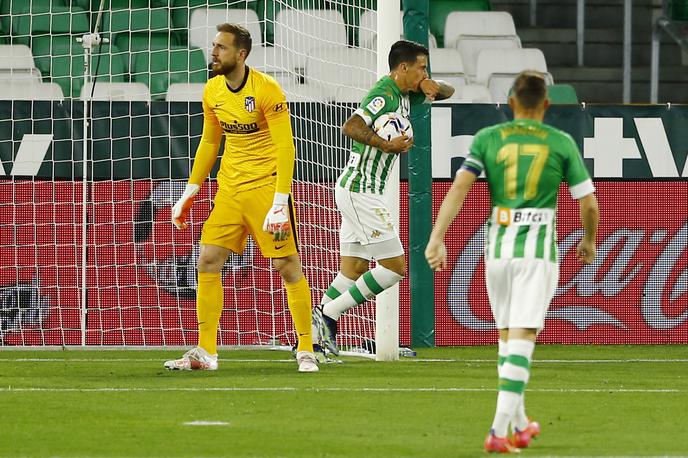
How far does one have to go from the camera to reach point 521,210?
19.0 ft

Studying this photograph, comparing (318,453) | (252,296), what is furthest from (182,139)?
(318,453)

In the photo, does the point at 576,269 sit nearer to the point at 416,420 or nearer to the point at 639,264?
the point at 639,264

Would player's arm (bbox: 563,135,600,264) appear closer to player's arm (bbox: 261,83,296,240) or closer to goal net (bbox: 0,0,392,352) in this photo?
player's arm (bbox: 261,83,296,240)

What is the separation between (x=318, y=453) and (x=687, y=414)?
2214mm

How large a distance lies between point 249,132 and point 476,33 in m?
8.32

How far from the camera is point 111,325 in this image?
11727mm

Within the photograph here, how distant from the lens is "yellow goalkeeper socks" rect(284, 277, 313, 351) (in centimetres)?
897

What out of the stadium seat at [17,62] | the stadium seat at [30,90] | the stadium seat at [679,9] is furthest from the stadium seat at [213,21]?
the stadium seat at [679,9]

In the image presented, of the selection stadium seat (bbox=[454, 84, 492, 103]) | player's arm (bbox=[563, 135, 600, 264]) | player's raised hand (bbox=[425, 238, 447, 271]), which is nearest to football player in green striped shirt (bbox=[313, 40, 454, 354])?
player's arm (bbox=[563, 135, 600, 264])

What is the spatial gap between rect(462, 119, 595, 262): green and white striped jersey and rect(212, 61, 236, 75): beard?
123 inches

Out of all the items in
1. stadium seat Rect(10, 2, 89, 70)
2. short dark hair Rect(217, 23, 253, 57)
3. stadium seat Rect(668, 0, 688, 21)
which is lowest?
short dark hair Rect(217, 23, 253, 57)

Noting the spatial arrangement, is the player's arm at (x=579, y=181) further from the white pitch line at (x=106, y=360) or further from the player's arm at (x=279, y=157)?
the white pitch line at (x=106, y=360)

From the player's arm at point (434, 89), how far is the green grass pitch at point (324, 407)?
1785mm

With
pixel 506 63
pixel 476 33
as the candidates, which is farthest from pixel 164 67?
pixel 476 33
